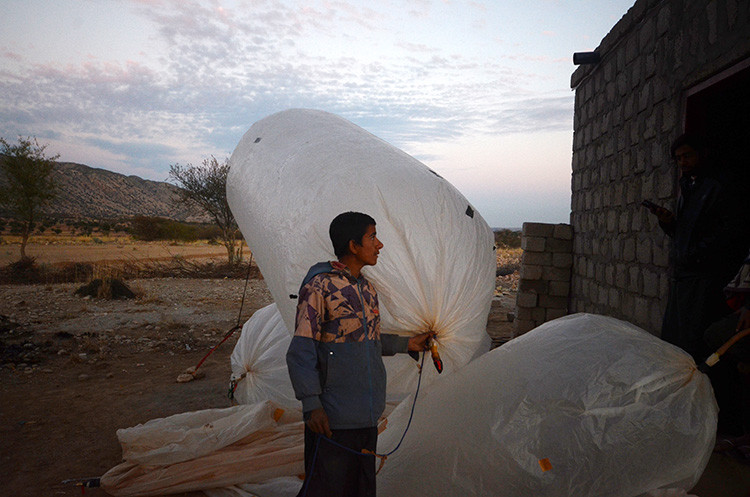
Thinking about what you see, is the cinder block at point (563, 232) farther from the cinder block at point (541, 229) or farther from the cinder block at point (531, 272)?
the cinder block at point (531, 272)

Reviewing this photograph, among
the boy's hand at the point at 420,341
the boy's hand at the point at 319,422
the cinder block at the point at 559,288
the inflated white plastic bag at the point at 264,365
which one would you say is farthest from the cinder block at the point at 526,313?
the boy's hand at the point at 319,422

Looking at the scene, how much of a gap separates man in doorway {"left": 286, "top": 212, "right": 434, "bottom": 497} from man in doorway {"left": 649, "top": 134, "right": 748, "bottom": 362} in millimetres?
1943

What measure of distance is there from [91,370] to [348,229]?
15.5ft

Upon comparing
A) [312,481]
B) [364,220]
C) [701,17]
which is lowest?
[312,481]

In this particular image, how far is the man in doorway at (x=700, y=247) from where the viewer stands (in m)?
2.69

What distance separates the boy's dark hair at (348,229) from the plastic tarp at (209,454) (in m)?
1.54

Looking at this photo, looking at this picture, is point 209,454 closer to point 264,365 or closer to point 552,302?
point 264,365

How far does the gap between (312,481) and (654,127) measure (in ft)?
12.4

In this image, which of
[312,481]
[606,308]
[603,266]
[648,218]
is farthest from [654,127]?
[312,481]

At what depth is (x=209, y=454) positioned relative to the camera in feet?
8.85

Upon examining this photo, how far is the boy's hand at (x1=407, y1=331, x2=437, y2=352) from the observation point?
190 centimetres

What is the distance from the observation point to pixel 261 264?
2.64 metres

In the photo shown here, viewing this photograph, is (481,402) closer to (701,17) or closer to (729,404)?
(729,404)

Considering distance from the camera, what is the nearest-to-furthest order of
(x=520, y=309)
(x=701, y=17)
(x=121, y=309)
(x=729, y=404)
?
1. (x=729, y=404)
2. (x=701, y=17)
3. (x=520, y=309)
4. (x=121, y=309)
